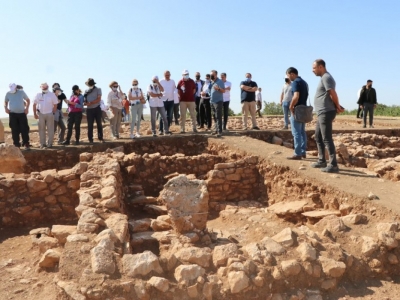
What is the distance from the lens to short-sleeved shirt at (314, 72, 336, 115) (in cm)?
646

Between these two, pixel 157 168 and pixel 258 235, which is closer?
pixel 258 235

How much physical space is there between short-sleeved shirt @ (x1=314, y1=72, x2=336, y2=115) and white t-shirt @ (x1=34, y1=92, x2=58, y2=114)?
21.5 feet

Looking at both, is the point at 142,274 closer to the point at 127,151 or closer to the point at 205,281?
the point at 205,281

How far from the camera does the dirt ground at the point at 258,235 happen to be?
396 centimetres

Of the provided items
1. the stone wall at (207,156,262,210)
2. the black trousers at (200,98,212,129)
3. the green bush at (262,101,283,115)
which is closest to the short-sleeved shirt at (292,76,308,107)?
the stone wall at (207,156,262,210)

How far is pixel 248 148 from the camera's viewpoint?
371 inches

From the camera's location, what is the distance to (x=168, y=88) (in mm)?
12203

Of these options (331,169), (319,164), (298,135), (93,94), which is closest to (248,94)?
(298,135)

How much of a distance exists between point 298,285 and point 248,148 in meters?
5.78

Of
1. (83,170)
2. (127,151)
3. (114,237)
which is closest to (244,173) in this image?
(83,170)

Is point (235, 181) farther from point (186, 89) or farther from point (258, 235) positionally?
point (186, 89)

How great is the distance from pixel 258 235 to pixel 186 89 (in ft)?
23.1

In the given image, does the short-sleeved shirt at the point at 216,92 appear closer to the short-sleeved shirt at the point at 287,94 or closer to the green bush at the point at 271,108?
the short-sleeved shirt at the point at 287,94

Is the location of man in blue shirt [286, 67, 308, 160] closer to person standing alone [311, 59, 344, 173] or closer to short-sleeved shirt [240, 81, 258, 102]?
person standing alone [311, 59, 344, 173]
